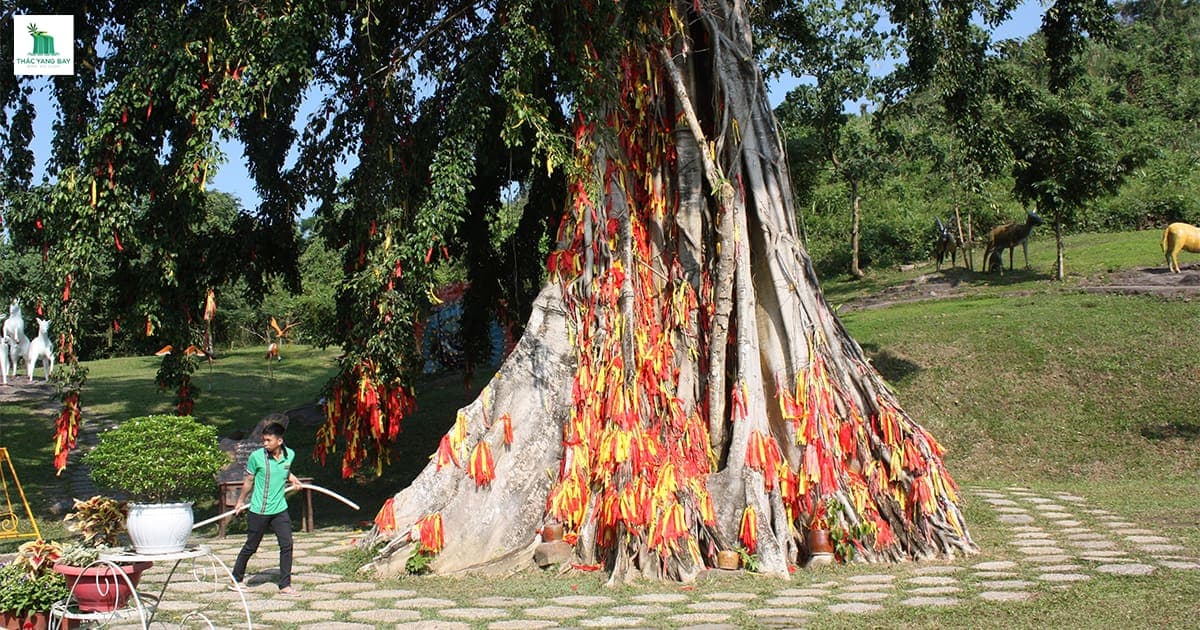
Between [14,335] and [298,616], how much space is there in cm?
1594

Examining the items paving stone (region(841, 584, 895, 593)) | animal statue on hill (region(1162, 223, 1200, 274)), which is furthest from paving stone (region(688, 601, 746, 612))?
animal statue on hill (region(1162, 223, 1200, 274))

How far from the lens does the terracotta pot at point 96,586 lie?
15.3 feet

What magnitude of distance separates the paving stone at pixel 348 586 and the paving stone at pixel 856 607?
2980mm

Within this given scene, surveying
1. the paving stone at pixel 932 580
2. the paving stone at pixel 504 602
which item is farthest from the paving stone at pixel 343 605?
the paving stone at pixel 932 580

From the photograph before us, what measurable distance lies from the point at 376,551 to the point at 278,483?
3.65ft

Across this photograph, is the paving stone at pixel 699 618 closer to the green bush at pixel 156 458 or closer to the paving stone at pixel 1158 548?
the green bush at pixel 156 458

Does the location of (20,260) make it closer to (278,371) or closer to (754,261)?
(278,371)

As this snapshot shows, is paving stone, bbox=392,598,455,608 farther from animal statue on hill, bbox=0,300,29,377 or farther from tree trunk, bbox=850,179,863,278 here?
tree trunk, bbox=850,179,863,278

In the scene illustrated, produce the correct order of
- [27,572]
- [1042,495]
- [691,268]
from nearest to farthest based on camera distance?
[27,572] → [691,268] → [1042,495]

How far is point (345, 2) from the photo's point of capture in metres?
8.48

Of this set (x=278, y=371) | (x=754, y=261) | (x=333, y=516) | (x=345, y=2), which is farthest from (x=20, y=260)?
(x=754, y=261)

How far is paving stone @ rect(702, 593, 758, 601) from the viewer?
6516 mm

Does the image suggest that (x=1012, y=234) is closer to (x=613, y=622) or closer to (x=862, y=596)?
(x=862, y=596)

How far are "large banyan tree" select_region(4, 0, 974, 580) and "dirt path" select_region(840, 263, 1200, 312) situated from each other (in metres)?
9.74
